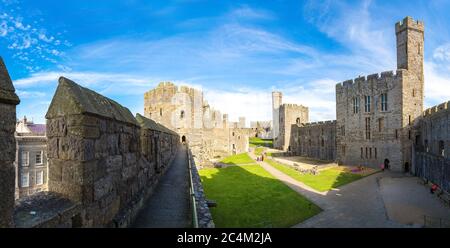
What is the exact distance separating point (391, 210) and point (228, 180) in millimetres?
12852

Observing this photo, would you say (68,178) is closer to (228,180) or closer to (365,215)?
(365,215)

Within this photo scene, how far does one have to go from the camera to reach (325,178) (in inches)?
1050

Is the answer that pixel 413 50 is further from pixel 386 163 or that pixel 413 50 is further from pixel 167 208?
pixel 167 208

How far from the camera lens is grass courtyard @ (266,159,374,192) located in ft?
75.8

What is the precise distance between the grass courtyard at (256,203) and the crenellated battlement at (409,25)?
79.5 feet

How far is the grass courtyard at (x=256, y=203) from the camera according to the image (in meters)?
13.9

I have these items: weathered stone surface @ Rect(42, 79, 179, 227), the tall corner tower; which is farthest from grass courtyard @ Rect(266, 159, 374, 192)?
weathered stone surface @ Rect(42, 79, 179, 227)

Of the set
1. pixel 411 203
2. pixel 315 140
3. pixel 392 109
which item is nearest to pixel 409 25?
pixel 392 109

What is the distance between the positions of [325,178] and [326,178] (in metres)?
0.11

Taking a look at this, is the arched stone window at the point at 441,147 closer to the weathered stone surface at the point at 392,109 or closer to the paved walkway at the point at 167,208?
the weathered stone surface at the point at 392,109

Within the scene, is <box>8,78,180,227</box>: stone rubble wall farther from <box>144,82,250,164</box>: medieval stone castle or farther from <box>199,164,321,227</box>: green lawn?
<box>144,82,250,164</box>: medieval stone castle

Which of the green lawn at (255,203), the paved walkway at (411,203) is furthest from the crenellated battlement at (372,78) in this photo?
the green lawn at (255,203)

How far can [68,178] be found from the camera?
3.51m
